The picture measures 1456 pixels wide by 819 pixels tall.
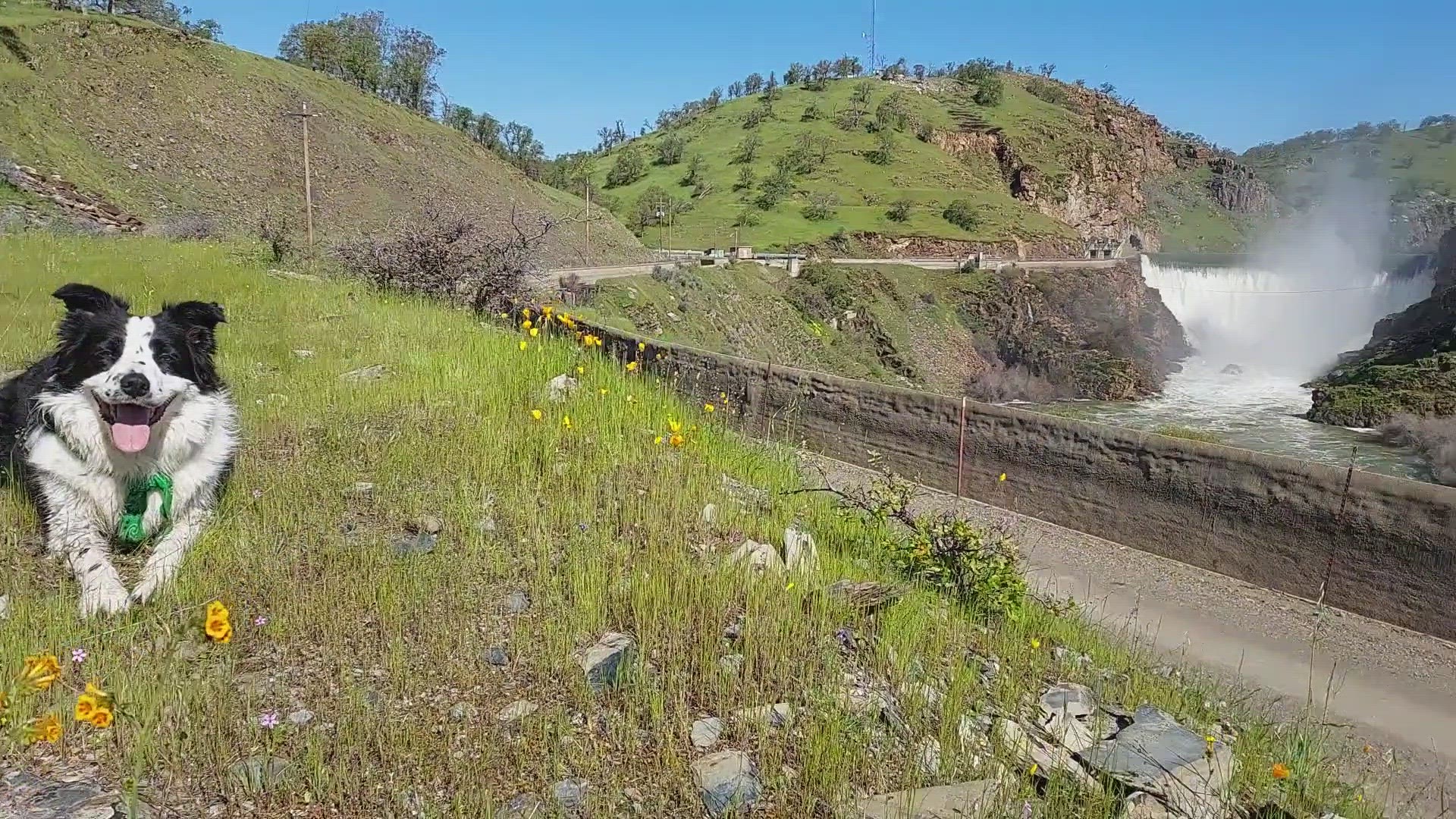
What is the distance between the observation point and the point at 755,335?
112ft

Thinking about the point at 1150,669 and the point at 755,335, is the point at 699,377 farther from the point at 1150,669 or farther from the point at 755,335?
the point at 755,335

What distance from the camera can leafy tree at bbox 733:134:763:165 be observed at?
315 feet

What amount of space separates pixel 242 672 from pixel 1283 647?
6640mm

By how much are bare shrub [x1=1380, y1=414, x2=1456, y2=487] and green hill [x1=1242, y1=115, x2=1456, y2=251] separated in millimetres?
82452

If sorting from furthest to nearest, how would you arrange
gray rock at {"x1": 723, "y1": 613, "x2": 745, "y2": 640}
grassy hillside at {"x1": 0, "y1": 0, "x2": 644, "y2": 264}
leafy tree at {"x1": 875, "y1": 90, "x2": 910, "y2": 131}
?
leafy tree at {"x1": 875, "y1": 90, "x2": 910, "y2": 131} → grassy hillside at {"x1": 0, "y1": 0, "x2": 644, "y2": 264} → gray rock at {"x1": 723, "y1": 613, "x2": 745, "y2": 640}

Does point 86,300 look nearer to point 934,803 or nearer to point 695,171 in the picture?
point 934,803

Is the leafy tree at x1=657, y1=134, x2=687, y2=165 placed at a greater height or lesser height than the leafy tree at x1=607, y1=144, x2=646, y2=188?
greater

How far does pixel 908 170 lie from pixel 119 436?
9695 centimetres

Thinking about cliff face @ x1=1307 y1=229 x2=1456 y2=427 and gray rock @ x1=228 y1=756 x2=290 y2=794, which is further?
cliff face @ x1=1307 y1=229 x2=1456 y2=427

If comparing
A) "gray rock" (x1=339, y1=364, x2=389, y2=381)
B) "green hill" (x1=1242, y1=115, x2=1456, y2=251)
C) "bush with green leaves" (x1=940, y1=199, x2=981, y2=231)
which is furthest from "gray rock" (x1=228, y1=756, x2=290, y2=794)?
"green hill" (x1=1242, y1=115, x2=1456, y2=251)

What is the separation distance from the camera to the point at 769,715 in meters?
2.91

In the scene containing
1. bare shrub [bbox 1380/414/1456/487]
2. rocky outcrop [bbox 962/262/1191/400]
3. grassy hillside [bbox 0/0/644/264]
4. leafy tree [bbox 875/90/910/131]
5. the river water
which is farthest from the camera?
leafy tree [bbox 875/90/910/131]

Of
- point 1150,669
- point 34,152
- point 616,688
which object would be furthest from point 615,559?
point 34,152

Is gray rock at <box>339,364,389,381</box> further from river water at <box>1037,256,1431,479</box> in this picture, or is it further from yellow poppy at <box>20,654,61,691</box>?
river water at <box>1037,256,1431,479</box>
